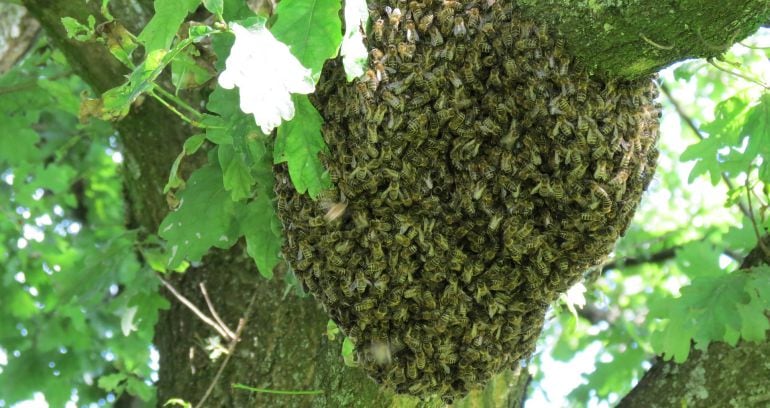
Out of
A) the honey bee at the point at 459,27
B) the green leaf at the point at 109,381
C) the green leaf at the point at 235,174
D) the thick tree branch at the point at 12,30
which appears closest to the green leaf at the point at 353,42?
the honey bee at the point at 459,27

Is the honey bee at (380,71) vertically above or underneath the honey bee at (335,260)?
above

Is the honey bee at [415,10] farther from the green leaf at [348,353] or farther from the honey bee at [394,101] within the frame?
the green leaf at [348,353]

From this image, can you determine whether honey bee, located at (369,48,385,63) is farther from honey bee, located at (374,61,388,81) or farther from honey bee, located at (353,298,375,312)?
honey bee, located at (353,298,375,312)

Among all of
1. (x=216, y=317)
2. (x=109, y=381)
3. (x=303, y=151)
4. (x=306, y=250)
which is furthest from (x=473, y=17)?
(x=109, y=381)

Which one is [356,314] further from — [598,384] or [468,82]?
[598,384]

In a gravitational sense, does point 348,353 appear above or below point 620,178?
below

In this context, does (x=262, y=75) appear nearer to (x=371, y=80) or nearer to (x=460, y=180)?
(x=371, y=80)
